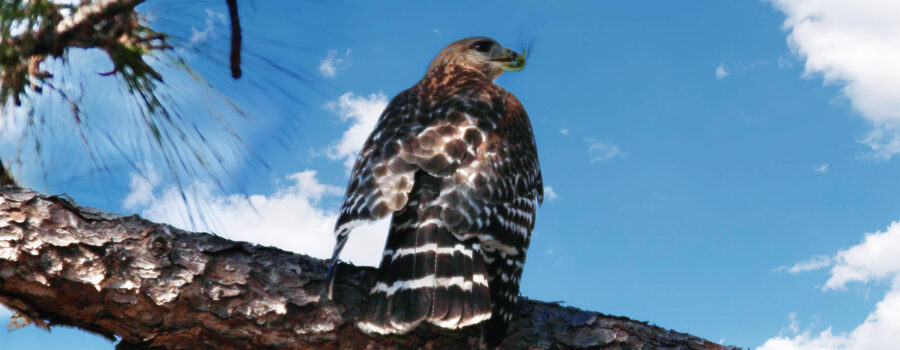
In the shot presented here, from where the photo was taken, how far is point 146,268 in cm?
263

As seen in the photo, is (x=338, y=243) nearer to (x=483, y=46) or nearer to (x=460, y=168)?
(x=460, y=168)

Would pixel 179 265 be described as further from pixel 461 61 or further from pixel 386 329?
pixel 461 61

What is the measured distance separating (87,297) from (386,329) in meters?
1.07

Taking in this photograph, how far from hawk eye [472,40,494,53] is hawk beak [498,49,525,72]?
11cm

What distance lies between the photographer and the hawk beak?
4.61 meters

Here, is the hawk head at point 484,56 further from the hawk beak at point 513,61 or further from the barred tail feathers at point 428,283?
the barred tail feathers at point 428,283

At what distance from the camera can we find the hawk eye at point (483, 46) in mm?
4605

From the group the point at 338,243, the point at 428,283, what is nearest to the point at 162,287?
the point at 338,243

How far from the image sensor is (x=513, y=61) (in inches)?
182

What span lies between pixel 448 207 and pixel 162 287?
1032mm

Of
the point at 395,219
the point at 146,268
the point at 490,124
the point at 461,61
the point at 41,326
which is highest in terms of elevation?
the point at 461,61

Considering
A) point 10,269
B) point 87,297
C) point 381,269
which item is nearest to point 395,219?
point 381,269

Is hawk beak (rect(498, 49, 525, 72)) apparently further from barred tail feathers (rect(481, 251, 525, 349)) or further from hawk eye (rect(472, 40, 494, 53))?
barred tail feathers (rect(481, 251, 525, 349))

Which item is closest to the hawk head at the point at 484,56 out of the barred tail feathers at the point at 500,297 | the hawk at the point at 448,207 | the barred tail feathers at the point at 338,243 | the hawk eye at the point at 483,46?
the hawk eye at the point at 483,46
